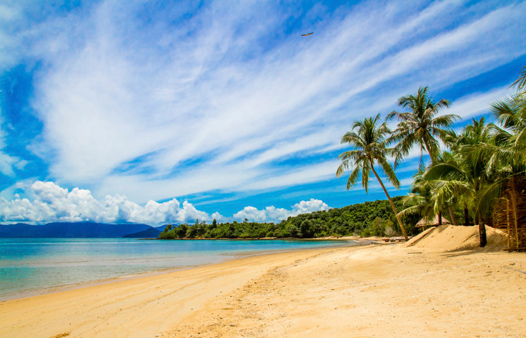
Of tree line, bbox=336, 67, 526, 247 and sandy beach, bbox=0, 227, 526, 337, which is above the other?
tree line, bbox=336, 67, 526, 247

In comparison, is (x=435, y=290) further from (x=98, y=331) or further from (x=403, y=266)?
(x=98, y=331)

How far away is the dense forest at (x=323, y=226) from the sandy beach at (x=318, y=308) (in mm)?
30780

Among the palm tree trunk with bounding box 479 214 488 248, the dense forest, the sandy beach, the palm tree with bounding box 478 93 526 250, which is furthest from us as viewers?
the dense forest

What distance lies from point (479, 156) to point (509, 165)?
1.25 metres

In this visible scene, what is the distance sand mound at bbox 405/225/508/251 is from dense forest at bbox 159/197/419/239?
19.6 m

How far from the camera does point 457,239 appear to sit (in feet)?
45.5

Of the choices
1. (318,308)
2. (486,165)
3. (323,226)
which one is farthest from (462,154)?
(323,226)

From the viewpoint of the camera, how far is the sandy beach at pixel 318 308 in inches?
163

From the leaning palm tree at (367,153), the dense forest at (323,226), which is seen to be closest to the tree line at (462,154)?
the leaning palm tree at (367,153)

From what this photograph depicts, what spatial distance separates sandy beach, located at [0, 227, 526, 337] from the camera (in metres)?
4.15

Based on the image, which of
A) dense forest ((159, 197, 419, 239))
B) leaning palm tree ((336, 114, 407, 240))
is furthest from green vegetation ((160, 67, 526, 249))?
dense forest ((159, 197, 419, 239))

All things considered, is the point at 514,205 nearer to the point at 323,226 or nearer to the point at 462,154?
the point at 462,154

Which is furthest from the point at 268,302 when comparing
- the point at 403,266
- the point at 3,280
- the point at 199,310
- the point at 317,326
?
the point at 3,280

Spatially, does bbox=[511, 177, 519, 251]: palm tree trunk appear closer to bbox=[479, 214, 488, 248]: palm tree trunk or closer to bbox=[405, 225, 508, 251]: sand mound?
bbox=[405, 225, 508, 251]: sand mound
